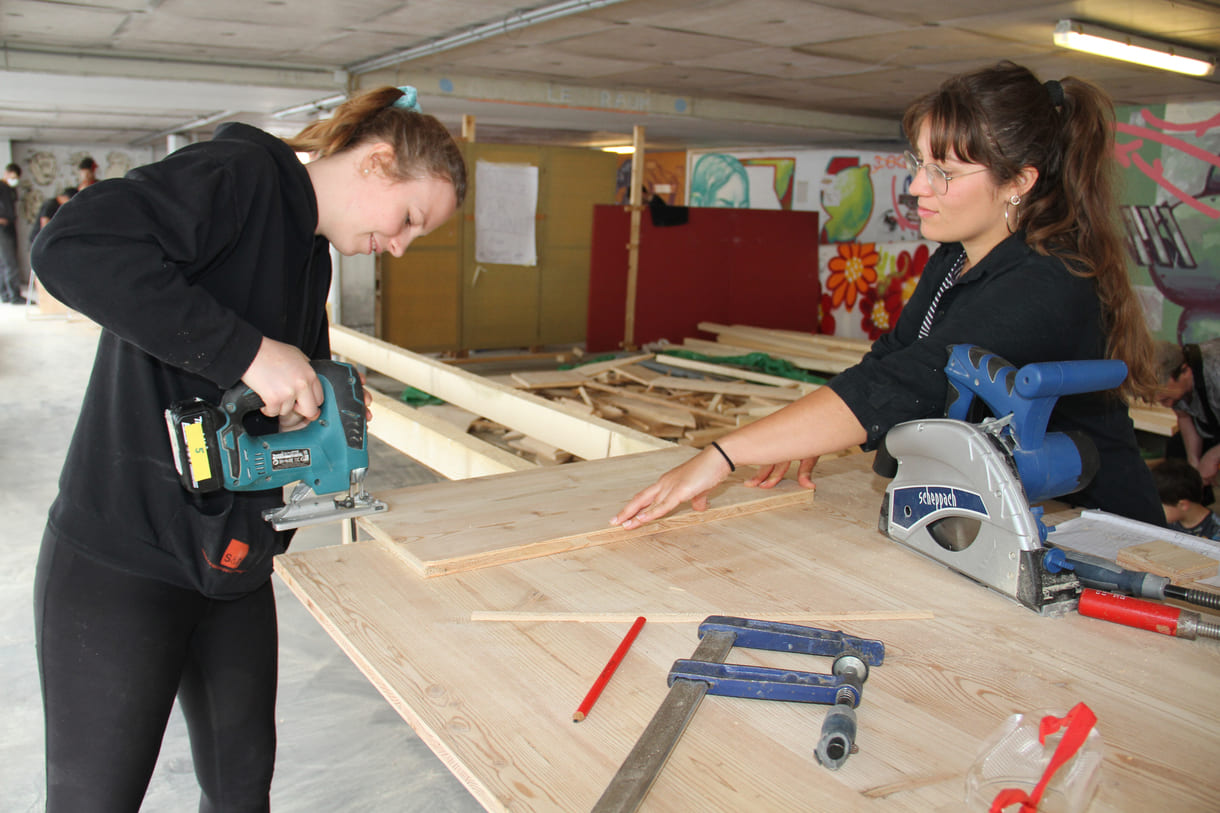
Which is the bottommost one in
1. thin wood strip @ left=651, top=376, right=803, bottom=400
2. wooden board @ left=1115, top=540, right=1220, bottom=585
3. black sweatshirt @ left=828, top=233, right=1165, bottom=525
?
thin wood strip @ left=651, top=376, right=803, bottom=400

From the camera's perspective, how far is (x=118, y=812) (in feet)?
4.44

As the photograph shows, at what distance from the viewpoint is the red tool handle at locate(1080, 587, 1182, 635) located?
1.23 m

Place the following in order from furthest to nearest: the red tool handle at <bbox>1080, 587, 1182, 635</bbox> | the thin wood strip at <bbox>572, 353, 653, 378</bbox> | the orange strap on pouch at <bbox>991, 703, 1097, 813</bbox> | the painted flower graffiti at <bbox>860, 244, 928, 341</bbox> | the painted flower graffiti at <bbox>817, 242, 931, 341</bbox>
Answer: the painted flower graffiti at <bbox>817, 242, 931, 341</bbox>
the painted flower graffiti at <bbox>860, 244, 928, 341</bbox>
the thin wood strip at <bbox>572, 353, 653, 378</bbox>
the red tool handle at <bbox>1080, 587, 1182, 635</bbox>
the orange strap on pouch at <bbox>991, 703, 1097, 813</bbox>

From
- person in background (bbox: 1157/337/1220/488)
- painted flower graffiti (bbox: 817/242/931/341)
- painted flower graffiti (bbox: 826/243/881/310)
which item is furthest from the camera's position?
painted flower graffiti (bbox: 826/243/881/310)

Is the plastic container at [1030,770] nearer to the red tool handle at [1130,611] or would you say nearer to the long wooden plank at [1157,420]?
the red tool handle at [1130,611]

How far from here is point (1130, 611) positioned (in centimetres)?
126

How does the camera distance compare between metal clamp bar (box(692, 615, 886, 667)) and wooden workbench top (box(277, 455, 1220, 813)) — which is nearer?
wooden workbench top (box(277, 455, 1220, 813))

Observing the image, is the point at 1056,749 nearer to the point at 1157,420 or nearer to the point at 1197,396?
the point at 1197,396

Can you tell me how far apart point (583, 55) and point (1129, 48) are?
353cm

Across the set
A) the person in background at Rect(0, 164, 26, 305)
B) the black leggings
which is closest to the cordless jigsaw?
the black leggings

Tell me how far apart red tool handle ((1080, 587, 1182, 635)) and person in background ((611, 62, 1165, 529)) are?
395 millimetres

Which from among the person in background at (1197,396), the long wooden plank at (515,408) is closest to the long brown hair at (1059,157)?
the long wooden plank at (515,408)

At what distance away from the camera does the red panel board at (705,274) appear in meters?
7.95

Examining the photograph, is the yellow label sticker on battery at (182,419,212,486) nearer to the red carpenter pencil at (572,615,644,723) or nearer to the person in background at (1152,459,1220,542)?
the red carpenter pencil at (572,615,644,723)
